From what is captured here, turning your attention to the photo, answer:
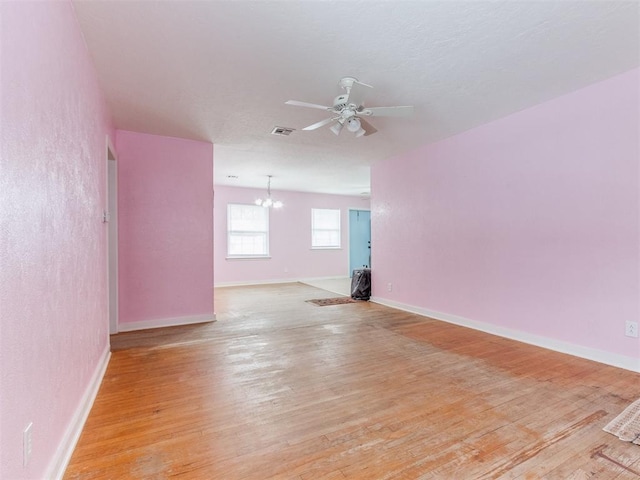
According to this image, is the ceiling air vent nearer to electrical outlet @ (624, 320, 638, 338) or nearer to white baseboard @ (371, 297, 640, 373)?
white baseboard @ (371, 297, 640, 373)

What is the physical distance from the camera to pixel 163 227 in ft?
13.4

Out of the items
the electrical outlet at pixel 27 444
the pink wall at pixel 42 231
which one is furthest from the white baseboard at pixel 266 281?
the electrical outlet at pixel 27 444

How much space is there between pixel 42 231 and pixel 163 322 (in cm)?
303

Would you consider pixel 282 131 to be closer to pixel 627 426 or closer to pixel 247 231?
pixel 627 426

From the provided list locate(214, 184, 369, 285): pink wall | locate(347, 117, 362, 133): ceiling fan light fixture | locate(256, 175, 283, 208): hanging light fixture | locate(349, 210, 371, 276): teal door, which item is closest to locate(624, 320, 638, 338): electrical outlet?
locate(347, 117, 362, 133): ceiling fan light fixture

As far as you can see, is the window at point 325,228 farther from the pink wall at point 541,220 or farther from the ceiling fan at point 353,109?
the ceiling fan at point 353,109

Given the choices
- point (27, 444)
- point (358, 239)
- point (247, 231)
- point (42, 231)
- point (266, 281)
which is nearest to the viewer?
point (27, 444)

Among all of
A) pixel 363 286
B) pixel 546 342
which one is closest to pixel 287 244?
pixel 363 286

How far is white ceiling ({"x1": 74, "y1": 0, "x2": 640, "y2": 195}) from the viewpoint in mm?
1881

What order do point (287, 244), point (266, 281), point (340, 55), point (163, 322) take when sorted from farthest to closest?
point (287, 244) < point (266, 281) < point (163, 322) < point (340, 55)

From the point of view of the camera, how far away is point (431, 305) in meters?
4.48

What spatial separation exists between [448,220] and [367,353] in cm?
222

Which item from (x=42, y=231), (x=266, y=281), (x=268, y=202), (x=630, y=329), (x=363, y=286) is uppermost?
(x=268, y=202)

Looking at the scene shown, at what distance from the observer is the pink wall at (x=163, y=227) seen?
153 inches
